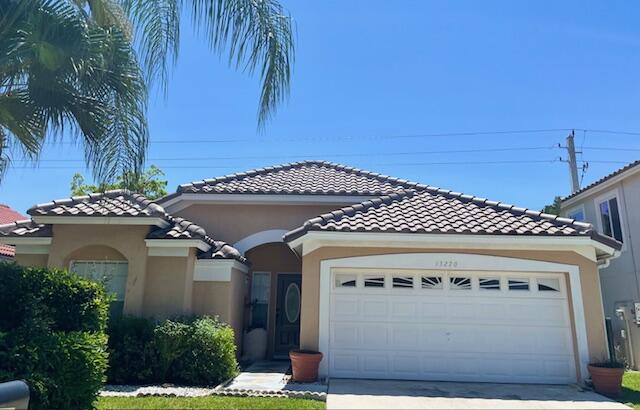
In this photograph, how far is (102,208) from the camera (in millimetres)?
13453

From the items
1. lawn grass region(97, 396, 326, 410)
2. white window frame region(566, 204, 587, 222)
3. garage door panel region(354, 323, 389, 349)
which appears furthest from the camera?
white window frame region(566, 204, 587, 222)

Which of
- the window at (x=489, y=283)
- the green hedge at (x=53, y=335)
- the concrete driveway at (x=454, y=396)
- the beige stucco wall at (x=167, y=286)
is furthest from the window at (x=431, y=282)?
the green hedge at (x=53, y=335)

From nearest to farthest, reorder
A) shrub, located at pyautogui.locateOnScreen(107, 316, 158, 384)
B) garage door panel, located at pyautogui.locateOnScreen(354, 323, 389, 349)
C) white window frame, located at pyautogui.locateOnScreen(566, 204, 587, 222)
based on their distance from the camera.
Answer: shrub, located at pyautogui.locateOnScreen(107, 316, 158, 384) → garage door panel, located at pyautogui.locateOnScreen(354, 323, 389, 349) → white window frame, located at pyautogui.locateOnScreen(566, 204, 587, 222)

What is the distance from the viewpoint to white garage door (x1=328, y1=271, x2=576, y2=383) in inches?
463

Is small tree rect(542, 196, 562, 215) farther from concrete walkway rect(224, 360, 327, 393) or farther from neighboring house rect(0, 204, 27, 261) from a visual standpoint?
neighboring house rect(0, 204, 27, 261)

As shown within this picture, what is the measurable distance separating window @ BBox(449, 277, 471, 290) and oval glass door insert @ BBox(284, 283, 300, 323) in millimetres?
6341

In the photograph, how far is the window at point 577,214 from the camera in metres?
19.7

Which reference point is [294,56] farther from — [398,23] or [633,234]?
[633,234]

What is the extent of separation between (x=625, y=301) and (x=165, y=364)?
15981 millimetres

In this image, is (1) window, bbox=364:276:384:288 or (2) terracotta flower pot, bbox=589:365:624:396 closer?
(2) terracotta flower pot, bbox=589:365:624:396

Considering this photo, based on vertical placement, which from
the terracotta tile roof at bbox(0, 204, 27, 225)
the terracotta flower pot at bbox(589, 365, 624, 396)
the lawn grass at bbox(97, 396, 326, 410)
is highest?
the terracotta tile roof at bbox(0, 204, 27, 225)

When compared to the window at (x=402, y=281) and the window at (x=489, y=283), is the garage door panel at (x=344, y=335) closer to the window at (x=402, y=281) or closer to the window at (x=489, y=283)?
the window at (x=402, y=281)

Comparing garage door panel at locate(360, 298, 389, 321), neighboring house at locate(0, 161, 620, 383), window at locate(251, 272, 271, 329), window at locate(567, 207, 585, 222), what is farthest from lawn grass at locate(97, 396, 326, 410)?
window at locate(567, 207, 585, 222)

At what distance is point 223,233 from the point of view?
16375mm
